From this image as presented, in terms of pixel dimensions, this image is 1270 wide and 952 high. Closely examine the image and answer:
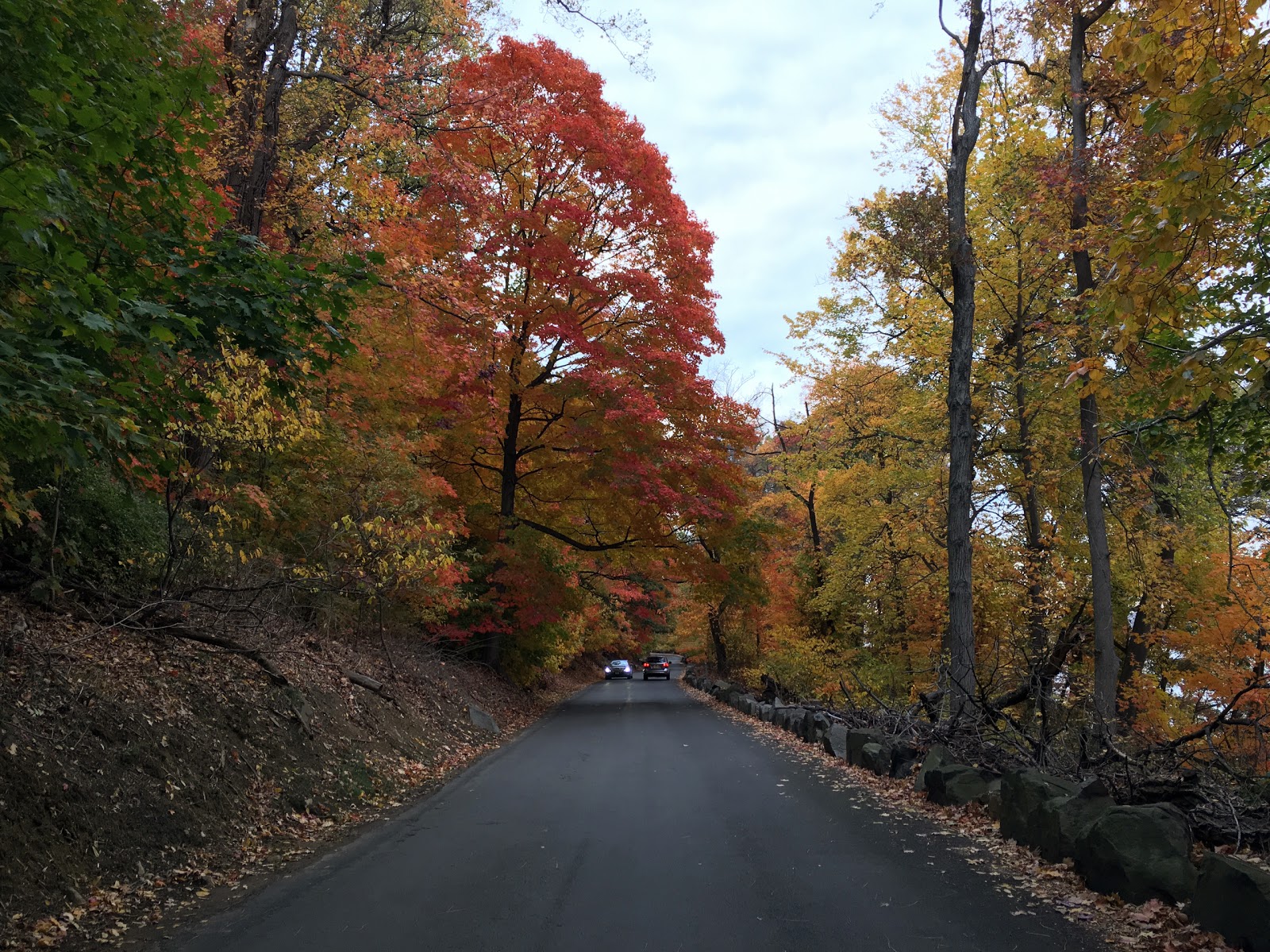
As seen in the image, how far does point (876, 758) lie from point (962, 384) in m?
5.50

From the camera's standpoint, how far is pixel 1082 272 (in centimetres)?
1180

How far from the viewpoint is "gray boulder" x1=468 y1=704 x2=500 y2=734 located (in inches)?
605

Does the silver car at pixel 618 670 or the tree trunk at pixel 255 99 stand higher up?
the tree trunk at pixel 255 99

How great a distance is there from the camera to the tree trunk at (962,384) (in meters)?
11.7

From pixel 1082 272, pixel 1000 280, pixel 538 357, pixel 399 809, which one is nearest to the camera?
pixel 399 809

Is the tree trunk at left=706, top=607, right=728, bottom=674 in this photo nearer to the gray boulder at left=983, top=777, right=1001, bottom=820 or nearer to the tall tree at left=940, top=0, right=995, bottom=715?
the tall tree at left=940, top=0, right=995, bottom=715

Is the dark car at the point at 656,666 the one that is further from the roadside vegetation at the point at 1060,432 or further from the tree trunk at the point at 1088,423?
the tree trunk at the point at 1088,423

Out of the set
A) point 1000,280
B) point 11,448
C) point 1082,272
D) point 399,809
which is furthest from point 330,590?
point 1000,280

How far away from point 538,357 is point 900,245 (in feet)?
30.0

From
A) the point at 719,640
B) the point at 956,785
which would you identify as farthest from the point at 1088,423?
the point at 719,640

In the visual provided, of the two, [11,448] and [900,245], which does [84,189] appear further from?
[900,245]

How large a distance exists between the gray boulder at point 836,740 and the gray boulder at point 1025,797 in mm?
5320

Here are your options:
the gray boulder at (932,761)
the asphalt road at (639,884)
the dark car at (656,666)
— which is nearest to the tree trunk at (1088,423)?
the gray boulder at (932,761)

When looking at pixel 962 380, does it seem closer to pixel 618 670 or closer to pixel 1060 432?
pixel 1060 432
